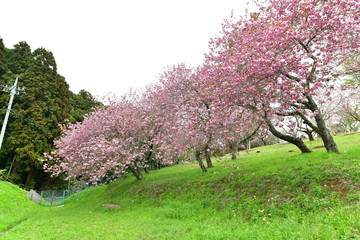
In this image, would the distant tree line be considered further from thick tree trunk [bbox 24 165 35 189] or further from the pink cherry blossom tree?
the pink cherry blossom tree

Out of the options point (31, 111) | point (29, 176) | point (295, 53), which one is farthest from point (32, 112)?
point (295, 53)

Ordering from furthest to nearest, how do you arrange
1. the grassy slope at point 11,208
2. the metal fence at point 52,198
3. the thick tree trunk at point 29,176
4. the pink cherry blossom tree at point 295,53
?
the thick tree trunk at point 29,176 → the metal fence at point 52,198 → the grassy slope at point 11,208 → the pink cherry blossom tree at point 295,53

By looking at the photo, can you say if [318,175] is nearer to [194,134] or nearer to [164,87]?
[194,134]

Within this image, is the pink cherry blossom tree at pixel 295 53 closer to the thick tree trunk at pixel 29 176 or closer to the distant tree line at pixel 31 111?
the distant tree line at pixel 31 111

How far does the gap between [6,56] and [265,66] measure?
38.0m

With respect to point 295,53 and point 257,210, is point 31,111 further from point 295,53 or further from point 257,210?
point 295,53

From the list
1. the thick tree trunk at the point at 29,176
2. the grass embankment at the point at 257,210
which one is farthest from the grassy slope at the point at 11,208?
the thick tree trunk at the point at 29,176

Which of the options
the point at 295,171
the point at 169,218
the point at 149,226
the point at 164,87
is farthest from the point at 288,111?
the point at 164,87

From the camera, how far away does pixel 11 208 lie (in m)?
14.8

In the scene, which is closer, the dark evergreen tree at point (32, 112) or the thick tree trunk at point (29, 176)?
the dark evergreen tree at point (32, 112)

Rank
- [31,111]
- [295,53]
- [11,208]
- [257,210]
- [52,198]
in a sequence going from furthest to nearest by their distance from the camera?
[31,111]
[52,198]
[11,208]
[295,53]
[257,210]

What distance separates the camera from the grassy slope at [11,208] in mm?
11672

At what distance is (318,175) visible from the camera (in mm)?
7543

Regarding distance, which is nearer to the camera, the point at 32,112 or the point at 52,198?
the point at 52,198
